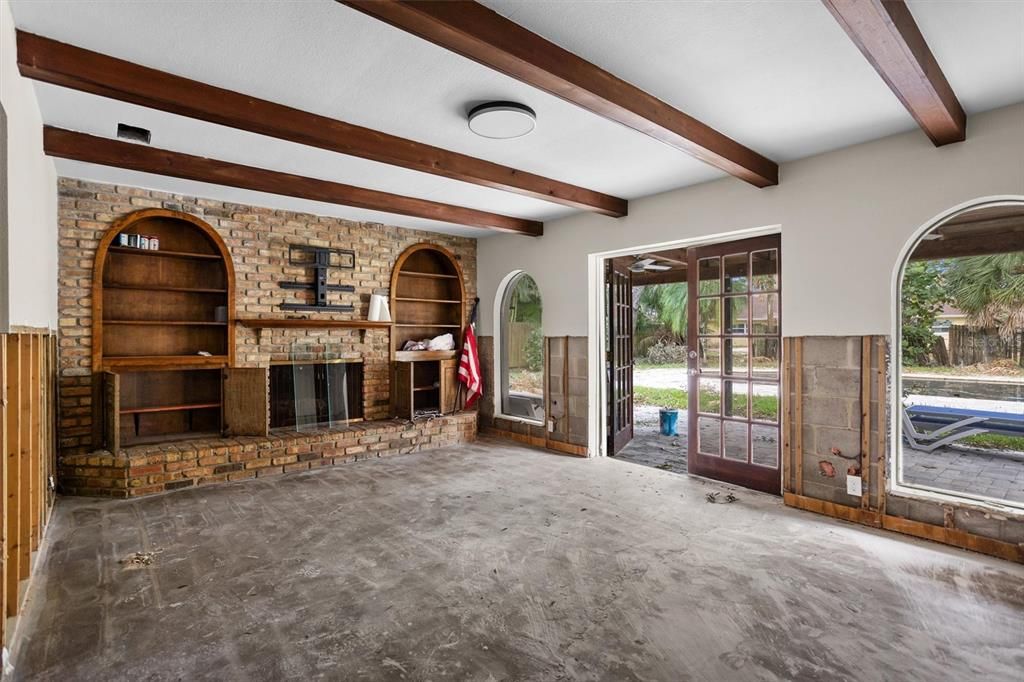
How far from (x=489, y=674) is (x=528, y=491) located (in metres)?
2.47

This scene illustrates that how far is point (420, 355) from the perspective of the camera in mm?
6762

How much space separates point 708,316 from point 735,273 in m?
0.47

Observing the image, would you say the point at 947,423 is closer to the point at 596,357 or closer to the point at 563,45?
the point at 596,357

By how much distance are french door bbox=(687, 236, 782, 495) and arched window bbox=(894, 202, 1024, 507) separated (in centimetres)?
180

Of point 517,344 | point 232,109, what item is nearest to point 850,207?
point 232,109

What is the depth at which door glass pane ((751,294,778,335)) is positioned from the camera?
4512mm

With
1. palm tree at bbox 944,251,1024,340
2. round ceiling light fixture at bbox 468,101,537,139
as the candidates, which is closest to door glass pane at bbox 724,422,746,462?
round ceiling light fixture at bbox 468,101,537,139

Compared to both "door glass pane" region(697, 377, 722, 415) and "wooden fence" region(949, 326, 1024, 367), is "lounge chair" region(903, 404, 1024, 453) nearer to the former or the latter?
"wooden fence" region(949, 326, 1024, 367)

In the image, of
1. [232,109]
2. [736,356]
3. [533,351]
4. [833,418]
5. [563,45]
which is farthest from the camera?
[533,351]

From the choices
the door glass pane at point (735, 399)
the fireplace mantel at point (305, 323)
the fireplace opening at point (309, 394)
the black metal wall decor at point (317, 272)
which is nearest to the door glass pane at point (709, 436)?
the door glass pane at point (735, 399)

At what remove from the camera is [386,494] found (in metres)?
4.55

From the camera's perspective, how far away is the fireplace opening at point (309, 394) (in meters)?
5.83

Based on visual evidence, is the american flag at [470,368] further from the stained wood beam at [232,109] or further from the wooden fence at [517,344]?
the stained wood beam at [232,109]

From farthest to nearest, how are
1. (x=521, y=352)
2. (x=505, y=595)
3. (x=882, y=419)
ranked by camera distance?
1. (x=521, y=352)
2. (x=882, y=419)
3. (x=505, y=595)
